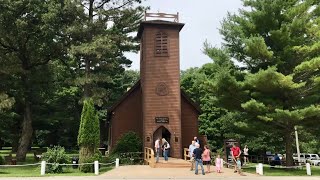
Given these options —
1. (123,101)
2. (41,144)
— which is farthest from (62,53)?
(41,144)

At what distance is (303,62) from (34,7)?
19.6 metres

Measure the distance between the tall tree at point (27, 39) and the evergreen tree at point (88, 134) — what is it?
9162mm

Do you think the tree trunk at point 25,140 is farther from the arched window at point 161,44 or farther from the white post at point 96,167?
the white post at point 96,167

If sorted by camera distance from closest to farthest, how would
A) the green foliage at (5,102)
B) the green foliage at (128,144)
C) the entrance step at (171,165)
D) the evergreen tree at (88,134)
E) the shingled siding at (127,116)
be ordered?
the evergreen tree at (88,134)
the entrance step at (171,165)
the green foliage at (5,102)
the green foliage at (128,144)
the shingled siding at (127,116)

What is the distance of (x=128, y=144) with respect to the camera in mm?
29500

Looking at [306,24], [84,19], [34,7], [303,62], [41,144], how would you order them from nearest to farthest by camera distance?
1. [303,62]
2. [306,24]
3. [34,7]
4. [84,19]
5. [41,144]

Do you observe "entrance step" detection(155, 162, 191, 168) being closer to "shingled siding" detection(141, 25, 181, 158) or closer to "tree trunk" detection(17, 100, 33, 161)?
"shingled siding" detection(141, 25, 181, 158)

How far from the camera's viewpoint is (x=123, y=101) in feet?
107

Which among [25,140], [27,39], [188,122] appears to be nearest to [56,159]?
[25,140]

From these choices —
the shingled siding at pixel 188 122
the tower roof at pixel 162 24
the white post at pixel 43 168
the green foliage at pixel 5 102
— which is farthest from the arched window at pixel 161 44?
the white post at pixel 43 168

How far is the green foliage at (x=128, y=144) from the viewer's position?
29297mm

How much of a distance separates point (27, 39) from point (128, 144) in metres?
12.0

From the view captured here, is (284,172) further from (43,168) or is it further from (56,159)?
(43,168)

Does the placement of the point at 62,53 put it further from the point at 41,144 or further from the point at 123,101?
the point at 41,144
